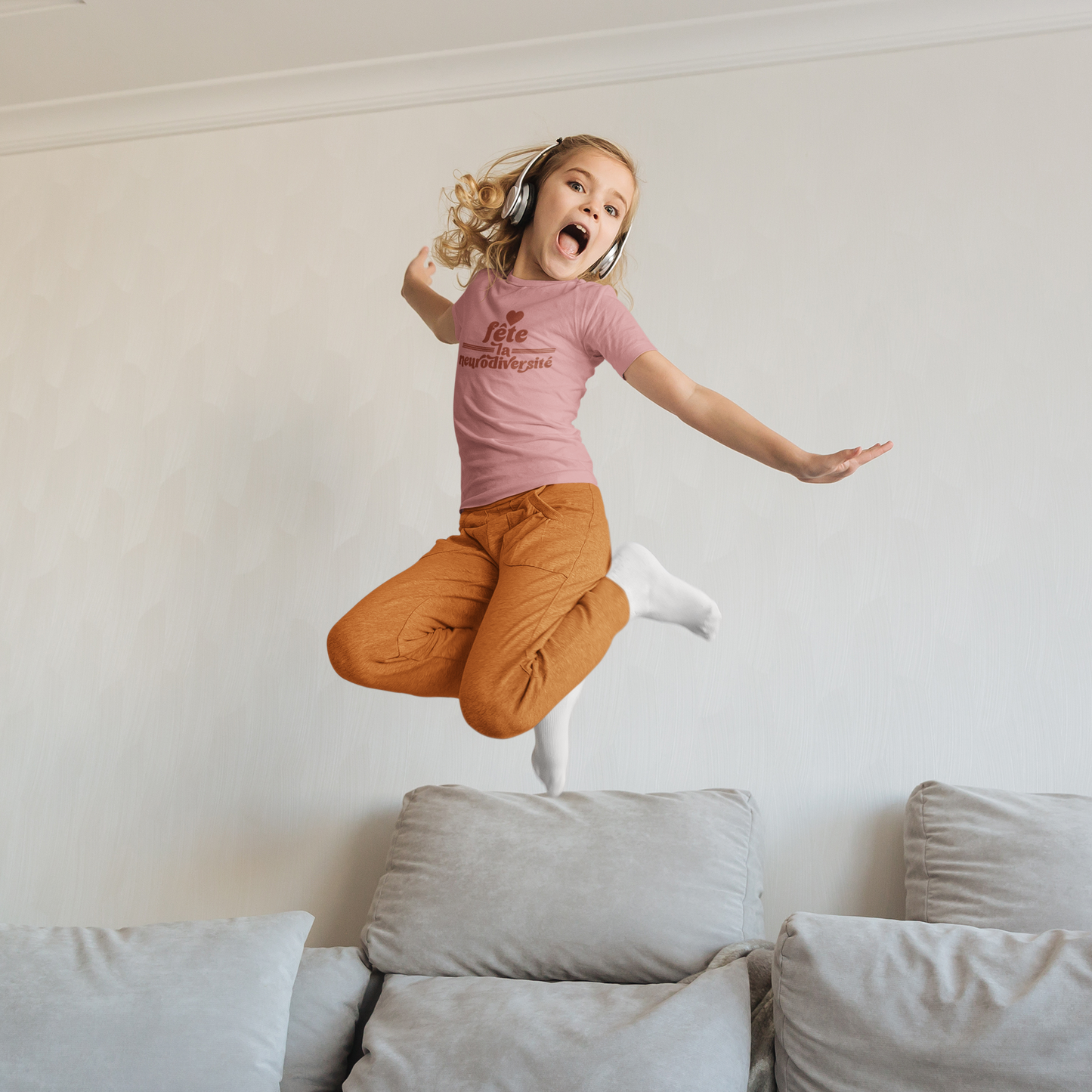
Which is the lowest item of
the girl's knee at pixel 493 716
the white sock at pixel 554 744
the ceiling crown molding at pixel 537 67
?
the white sock at pixel 554 744

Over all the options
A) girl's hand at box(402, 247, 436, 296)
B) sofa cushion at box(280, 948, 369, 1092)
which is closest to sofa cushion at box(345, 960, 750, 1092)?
sofa cushion at box(280, 948, 369, 1092)

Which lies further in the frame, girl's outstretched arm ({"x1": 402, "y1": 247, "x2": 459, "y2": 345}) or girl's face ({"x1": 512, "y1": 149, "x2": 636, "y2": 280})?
girl's outstretched arm ({"x1": 402, "y1": 247, "x2": 459, "y2": 345})

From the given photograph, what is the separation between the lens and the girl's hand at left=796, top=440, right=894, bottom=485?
1262mm

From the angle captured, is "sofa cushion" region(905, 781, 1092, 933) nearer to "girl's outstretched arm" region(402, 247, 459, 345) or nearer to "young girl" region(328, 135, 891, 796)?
"young girl" region(328, 135, 891, 796)

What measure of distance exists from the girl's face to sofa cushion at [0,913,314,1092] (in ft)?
4.11

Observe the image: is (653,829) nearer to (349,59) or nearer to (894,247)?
(894,247)

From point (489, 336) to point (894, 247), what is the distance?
106cm

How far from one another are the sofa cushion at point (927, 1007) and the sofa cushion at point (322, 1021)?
2.47 feet

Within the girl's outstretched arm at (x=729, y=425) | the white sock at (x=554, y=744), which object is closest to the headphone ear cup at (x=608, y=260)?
the girl's outstretched arm at (x=729, y=425)

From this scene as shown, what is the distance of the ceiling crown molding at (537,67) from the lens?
2.10 meters

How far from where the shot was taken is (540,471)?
4.71 ft

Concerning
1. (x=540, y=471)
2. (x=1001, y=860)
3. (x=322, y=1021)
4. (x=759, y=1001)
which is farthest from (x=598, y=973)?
(x=540, y=471)

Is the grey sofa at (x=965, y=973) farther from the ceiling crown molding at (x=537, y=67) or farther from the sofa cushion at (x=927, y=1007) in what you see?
the ceiling crown molding at (x=537, y=67)

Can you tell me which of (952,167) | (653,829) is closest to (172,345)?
(653,829)
